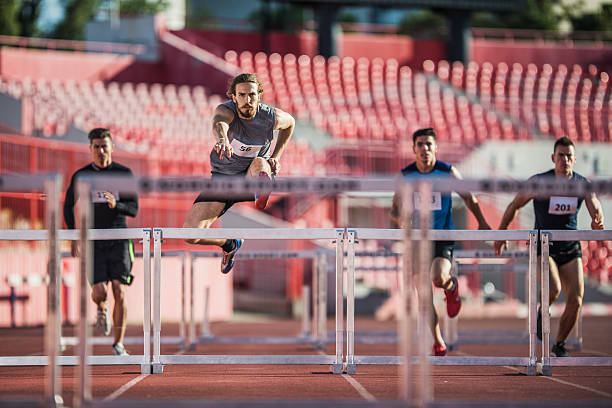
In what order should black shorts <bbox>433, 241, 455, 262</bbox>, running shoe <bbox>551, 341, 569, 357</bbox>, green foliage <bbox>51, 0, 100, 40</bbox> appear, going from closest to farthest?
1. black shorts <bbox>433, 241, 455, 262</bbox>
2. running shoe <bbox>551, 341, 569, 357</bbox>
3. green foliage <bbox>51, 0, 100, 40</bbox>

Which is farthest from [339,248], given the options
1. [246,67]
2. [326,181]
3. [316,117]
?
[246,67]

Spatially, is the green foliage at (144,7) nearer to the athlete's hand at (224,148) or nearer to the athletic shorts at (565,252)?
the athletic shorts at (565,252)

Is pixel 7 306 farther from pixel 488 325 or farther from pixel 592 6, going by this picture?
pixel 592 6

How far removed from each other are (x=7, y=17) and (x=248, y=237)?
38318 mm

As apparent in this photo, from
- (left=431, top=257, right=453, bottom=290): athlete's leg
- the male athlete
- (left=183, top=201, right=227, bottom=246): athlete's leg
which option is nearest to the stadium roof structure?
(left=431, top=257, right=453, bottom=290): athlete's leg

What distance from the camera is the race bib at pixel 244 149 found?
6711 mm

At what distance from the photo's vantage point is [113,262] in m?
8.05

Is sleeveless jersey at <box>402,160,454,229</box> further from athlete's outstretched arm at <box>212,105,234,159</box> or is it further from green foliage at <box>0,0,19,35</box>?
green foliage at <box>0,0,19,35</box>

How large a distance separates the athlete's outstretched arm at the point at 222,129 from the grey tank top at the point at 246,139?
142mm

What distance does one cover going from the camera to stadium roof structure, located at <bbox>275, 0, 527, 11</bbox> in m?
30.5

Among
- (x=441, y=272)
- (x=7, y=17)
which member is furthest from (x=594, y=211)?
(x=7, y=17)

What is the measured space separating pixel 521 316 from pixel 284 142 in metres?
12.4

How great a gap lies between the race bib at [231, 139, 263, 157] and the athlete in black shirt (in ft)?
4.95

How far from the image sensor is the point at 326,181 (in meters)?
4.22
